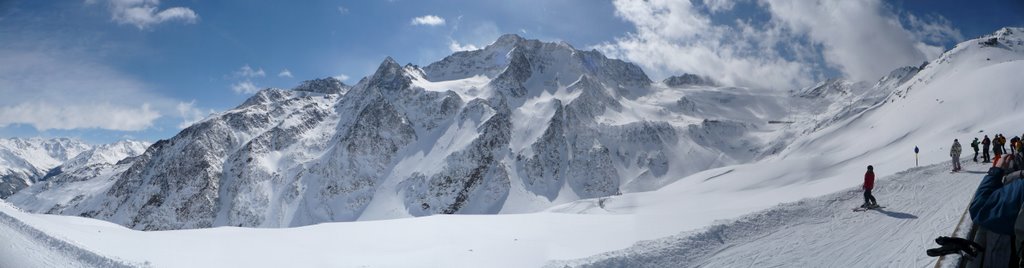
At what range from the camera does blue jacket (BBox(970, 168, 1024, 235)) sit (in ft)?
22.3

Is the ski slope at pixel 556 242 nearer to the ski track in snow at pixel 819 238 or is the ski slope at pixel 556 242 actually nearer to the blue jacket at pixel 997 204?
the ski track in snow at pixel 819 238

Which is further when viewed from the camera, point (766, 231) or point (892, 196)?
point (892, 196)

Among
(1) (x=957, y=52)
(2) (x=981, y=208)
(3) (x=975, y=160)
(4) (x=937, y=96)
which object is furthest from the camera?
(1) (x=957, y=52)

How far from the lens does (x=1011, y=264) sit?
747 cm

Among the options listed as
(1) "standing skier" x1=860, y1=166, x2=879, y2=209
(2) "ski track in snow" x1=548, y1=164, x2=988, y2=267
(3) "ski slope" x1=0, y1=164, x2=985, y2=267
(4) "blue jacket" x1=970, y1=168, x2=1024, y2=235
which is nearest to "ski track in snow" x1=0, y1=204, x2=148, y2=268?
(3) "ski slope" x1=0, y1=164, x2=985, y2=267

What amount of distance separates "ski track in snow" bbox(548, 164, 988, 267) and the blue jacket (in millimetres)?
5269

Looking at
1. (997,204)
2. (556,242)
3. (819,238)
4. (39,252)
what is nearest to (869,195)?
(819,238)

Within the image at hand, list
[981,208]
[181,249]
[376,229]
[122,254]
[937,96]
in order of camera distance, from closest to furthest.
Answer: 1. [981,208]
2. [122,254]
3. [181,249]
4. [376,229]
5. [937,96]

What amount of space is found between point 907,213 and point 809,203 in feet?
8.88

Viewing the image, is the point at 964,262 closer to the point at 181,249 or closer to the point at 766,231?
the point at 766,231

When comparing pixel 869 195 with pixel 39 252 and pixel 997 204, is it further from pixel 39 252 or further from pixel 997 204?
pixel 39 252

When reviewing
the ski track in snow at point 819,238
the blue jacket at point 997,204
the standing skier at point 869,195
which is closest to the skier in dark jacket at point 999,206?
the blue jacket at point 997,204

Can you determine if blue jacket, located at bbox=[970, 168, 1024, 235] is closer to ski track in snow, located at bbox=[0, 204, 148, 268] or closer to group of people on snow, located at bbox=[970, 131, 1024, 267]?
group of people on snow, located at bbox=[970, 131, 1024, 267]

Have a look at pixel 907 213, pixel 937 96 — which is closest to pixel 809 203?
pixel 907 213
